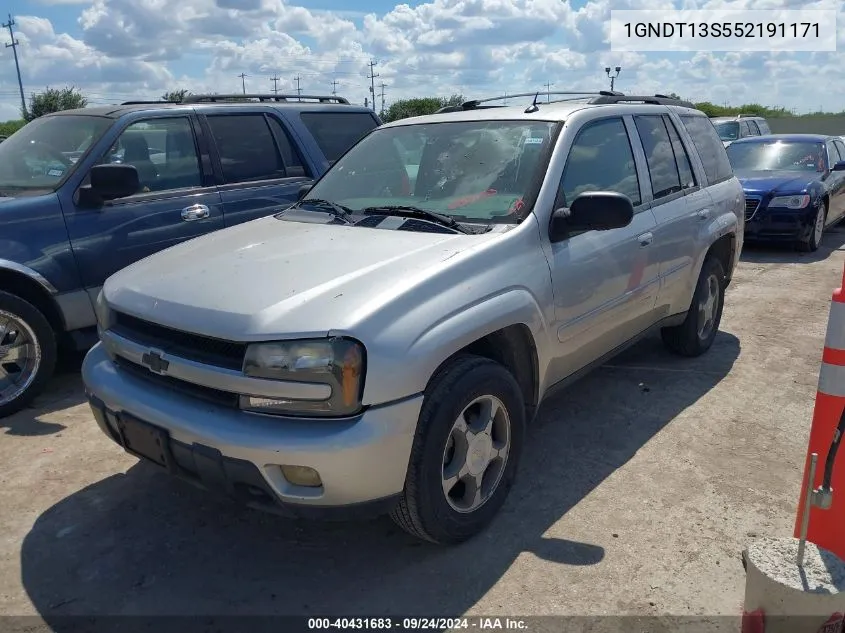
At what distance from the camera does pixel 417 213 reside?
3.45m

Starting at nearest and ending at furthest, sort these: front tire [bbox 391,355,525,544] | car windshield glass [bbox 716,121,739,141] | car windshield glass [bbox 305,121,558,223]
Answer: front tire [bbox 391,355,525,544]
car windshield glass [bbox 305,121,558,223]
car windshield glass [bbox 716,121,739,141]

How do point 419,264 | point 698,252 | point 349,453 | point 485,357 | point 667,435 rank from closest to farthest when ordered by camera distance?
point 349,453 → point 419,264 → point 485,357 → point 667,435 → point 698,252

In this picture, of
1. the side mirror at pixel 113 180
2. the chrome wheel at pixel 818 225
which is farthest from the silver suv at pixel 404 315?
the chrome wheel at pixel 818 225

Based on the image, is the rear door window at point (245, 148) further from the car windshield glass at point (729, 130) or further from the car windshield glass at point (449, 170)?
the car windshield glass at point (729, 130)

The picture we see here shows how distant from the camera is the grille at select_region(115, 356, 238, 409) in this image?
2607 millimetres

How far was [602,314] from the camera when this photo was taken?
3697mm

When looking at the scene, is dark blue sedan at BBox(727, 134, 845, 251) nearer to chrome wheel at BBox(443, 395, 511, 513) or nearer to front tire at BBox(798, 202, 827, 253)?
front tire at BBox(798, 202, 827, 253)

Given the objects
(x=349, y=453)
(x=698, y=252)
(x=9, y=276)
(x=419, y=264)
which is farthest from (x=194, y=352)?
(x=698, y=252)

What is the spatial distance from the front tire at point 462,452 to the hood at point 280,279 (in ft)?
1.48

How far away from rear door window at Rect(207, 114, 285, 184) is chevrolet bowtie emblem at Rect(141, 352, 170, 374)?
9.68 feet

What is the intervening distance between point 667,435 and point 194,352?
8.78ft

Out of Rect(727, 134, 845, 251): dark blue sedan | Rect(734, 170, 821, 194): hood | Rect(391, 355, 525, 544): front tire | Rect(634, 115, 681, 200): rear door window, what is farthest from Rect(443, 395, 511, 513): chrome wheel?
Rect(734, 170, 821, 194): hood

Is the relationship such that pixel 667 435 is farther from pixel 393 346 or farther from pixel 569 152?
pixel 393 346

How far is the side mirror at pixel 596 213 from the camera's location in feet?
10.4
